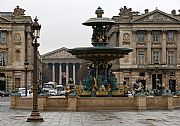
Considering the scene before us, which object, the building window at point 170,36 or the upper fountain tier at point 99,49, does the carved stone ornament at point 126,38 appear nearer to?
the building window at point 170,36

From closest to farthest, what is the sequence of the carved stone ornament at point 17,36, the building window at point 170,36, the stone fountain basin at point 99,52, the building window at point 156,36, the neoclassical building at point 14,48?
the stone fountain basin at point 99,52 → the neoclassical building at point 14,48 → the carved stone ornament at point 17,36 → the building window at point 170,36 → the building window at point 156,36

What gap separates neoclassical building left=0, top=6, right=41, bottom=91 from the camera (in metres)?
111

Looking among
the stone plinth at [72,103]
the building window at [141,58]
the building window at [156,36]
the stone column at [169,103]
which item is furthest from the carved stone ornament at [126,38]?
the stone plinth at [72,103]

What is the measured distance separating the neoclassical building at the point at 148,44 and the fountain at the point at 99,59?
6578cm

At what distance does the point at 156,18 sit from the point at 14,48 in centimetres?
3011

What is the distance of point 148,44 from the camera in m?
116

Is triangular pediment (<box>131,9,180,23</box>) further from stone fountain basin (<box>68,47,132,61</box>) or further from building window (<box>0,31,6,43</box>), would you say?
stone fountain basin (<box>68,47,132,61</box>)

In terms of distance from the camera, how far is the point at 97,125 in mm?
26578

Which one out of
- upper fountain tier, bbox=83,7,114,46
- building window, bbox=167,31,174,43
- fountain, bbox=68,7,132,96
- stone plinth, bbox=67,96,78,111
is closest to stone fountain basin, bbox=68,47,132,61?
fountain, bbox=68,7,132,96

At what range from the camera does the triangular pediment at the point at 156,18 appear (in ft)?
374

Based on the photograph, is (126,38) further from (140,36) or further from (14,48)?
(14,48)

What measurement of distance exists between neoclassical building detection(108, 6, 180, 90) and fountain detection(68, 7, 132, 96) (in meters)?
65.8

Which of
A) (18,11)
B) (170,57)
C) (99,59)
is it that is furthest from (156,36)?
(99,59)

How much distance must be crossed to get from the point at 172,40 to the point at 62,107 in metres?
79.7
